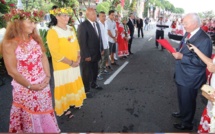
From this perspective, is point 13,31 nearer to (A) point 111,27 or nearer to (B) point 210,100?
(B) point 210,100

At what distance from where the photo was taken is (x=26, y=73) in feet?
8.28

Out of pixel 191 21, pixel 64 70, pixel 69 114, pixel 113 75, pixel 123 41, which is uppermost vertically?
pixel 191 21

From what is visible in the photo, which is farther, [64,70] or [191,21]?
[64,70]

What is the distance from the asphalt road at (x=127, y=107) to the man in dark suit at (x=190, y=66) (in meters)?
0.29

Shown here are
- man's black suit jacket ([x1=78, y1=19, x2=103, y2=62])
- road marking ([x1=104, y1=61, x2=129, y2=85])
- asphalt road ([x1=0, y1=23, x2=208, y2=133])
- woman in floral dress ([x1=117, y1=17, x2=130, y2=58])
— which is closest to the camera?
asphalt road ([x1=0, y1=23, x2=208, y2=133])

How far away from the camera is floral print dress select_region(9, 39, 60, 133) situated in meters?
2.49

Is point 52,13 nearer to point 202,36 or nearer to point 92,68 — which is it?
point 92,68

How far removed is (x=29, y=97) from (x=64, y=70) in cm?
124

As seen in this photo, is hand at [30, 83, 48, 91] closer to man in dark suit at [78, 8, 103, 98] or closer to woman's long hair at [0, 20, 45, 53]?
woman's long hair at [0, 20, 45, 53]

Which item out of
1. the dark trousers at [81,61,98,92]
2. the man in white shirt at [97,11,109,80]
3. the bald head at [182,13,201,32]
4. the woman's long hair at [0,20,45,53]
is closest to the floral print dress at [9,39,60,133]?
the woman's long hair at [0,20,45,53]

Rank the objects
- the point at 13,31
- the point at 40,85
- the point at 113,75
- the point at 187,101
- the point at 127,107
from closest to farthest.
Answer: the point at 13,31 → the point at 40,85 → the point at 187,101 → the point at 127,107 → the point at 113,75

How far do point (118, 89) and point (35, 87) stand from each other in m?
3.35

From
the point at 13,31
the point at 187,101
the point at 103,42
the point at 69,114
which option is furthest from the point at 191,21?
the point at 103,42

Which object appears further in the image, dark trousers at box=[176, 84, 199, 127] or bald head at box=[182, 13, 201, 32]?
dark trousers at box=[176, 84, 199, 127]
